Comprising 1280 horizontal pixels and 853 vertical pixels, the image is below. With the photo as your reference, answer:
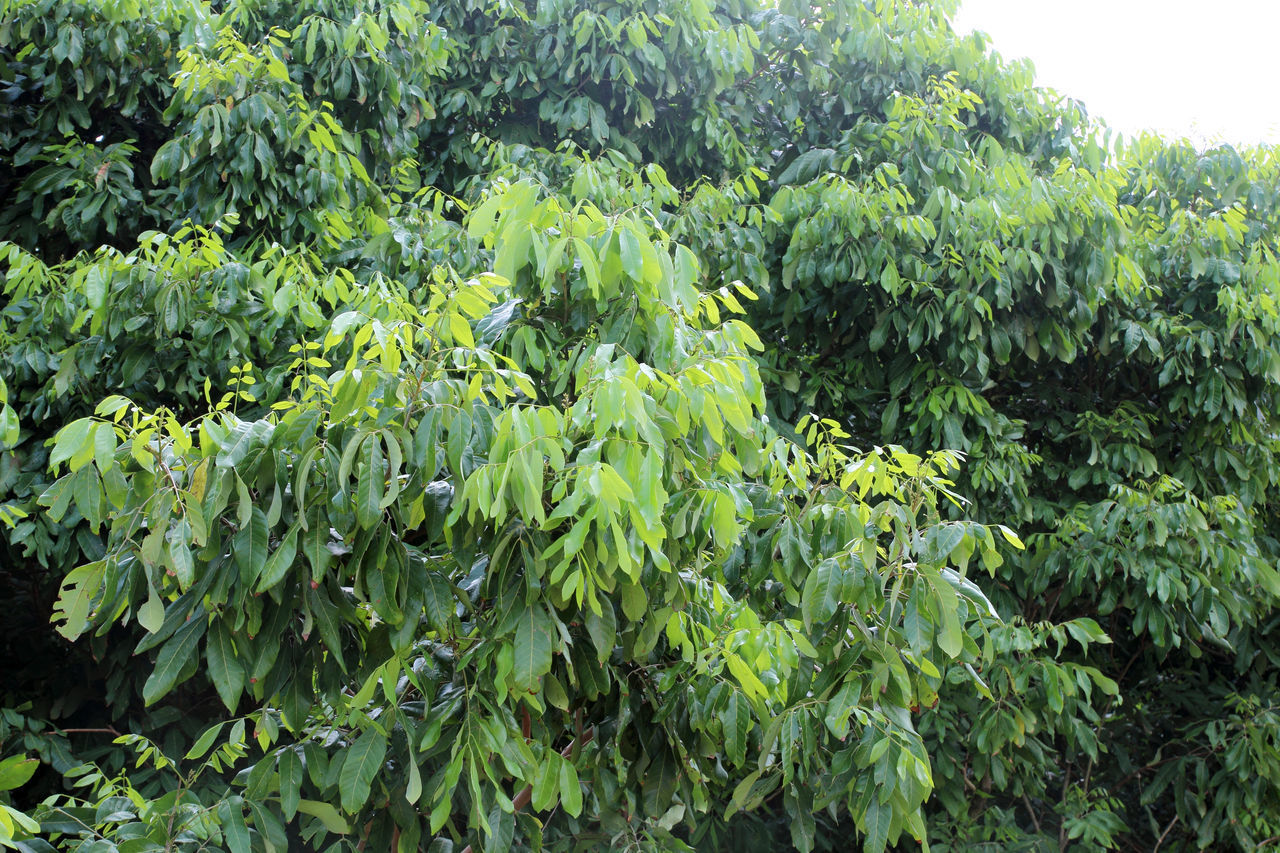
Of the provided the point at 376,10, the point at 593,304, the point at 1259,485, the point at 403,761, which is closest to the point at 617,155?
the point at 376,10

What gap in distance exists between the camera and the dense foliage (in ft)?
6.16

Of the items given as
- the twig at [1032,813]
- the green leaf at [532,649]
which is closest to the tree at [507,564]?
the green leaf at [532,649]

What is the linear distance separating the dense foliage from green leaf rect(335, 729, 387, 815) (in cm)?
1

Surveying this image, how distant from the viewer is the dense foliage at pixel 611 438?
73.9 inches

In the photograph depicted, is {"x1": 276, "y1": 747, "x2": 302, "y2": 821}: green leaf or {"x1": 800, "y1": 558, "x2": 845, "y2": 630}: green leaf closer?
{"x1": 276, "y1": 747, "x2": 302, "y2": 821}: green leaf

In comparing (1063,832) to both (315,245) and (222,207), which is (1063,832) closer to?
(315,245)

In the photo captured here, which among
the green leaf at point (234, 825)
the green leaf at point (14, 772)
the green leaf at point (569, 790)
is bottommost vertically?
the green leaf at point (234, 825)

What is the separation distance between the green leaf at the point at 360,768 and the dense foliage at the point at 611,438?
0.03 feet

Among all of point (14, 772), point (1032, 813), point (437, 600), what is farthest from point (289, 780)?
point (1032, 813)

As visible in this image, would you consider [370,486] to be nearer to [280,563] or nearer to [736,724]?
[280,563]

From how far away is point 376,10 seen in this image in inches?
177

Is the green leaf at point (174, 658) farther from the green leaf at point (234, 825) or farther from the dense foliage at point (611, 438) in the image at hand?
the green leaf at point (234, 825)

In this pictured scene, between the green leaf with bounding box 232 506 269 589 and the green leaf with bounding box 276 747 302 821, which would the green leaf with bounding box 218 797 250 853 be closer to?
the green leaf with bounding box 276 747 302 821

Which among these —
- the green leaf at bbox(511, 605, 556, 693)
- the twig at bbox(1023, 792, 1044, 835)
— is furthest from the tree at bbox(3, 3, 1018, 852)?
the twig at bbox(1023, 792, 1044, 835)
